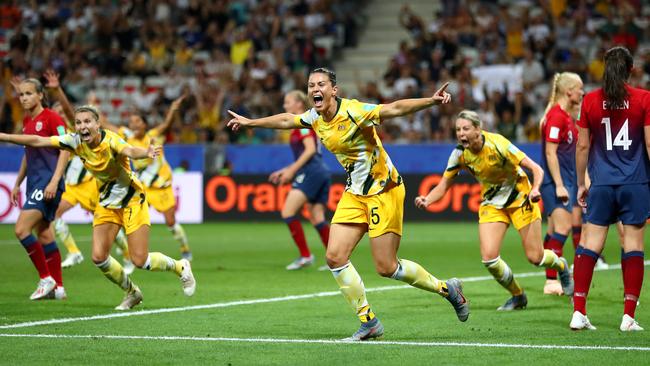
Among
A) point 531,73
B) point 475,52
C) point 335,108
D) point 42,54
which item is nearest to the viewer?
point 335,108

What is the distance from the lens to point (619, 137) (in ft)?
30.3

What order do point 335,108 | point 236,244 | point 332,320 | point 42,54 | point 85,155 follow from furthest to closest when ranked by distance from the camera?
point 42,54, point 236,244, point 85,155, point 332,320, point 335,108

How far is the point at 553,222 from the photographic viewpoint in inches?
500

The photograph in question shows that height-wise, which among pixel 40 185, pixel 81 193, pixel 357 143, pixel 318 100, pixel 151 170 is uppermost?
pixel 318 100

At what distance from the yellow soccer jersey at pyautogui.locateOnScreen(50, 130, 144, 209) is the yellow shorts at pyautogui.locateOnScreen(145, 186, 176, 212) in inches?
198

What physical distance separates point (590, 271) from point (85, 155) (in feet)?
16.4

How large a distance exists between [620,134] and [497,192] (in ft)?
6.50

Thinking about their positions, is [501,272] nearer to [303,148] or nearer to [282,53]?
[303,148]

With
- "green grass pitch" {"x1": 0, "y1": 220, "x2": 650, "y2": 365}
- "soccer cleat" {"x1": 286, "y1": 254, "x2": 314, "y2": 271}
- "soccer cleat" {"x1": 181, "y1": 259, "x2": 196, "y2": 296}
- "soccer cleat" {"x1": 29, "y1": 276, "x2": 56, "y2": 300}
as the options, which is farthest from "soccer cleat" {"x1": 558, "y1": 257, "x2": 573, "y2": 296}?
"soccer cleat" {"x1": 29, "y1": 276, "x2": 56, "y2": 300}

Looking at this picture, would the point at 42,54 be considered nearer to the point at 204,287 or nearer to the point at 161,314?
the point at 204,287

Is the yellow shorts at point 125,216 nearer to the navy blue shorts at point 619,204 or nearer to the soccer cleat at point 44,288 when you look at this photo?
the soccer cleat at point 44,288

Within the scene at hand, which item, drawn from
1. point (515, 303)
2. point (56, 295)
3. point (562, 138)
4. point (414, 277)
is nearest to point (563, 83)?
point (562, 138)

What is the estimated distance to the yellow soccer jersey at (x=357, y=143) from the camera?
30.0ft

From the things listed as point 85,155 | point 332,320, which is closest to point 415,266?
point 332,320
